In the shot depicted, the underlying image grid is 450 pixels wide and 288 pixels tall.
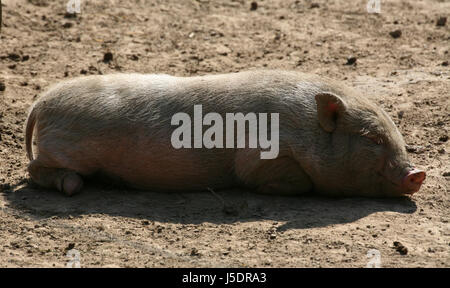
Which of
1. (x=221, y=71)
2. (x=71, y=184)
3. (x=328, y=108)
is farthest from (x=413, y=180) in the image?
(x=221, y=71)

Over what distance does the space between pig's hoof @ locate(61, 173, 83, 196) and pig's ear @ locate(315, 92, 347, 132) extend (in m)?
2.21

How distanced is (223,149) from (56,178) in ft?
5.04

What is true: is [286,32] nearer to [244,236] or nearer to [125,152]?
[125,152]

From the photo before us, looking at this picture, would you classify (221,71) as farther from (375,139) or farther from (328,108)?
(375,139)

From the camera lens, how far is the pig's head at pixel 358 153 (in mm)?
6891

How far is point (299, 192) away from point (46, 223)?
218 centimetres

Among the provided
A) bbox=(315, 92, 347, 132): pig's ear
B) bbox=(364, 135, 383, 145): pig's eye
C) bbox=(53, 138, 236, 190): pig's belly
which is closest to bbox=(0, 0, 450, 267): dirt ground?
bbox=(53, 138, 236, 190): pig's belly

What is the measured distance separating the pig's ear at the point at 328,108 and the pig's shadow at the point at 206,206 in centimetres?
67

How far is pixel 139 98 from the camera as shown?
285 inches

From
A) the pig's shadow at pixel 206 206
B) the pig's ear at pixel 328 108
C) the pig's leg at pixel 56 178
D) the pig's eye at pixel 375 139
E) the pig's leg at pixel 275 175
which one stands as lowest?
the pig's shadow at pixel 206 206

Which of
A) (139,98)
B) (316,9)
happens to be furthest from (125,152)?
(316,9)

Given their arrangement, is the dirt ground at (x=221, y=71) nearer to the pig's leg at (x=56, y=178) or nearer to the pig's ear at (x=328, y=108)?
the pig's leg at (x=56, y=178)

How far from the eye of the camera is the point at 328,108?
685 centimetres

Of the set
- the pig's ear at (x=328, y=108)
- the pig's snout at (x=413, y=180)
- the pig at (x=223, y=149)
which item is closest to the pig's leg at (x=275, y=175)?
the pig at (x=223, y=149)
